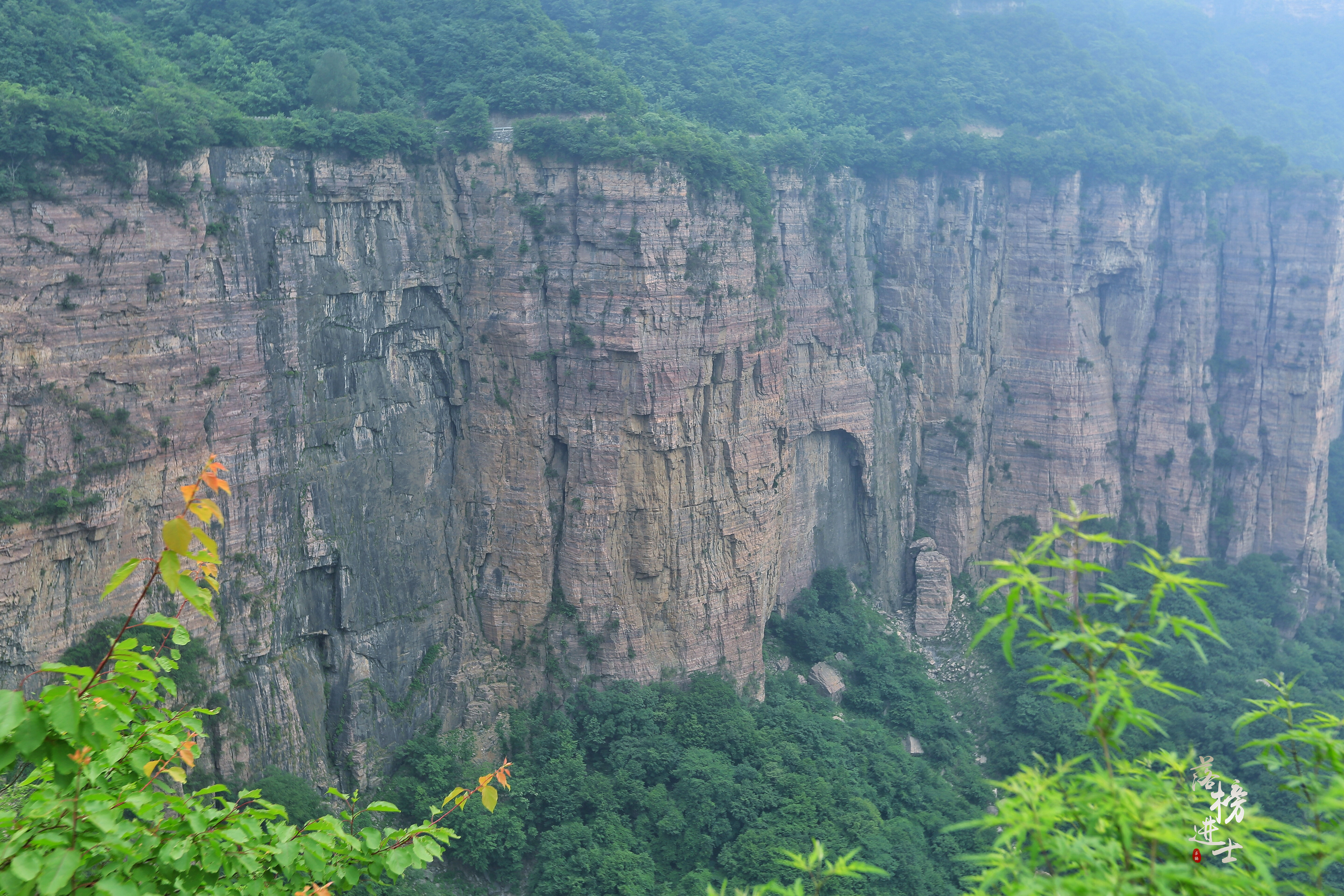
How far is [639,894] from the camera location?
2658 centimetres

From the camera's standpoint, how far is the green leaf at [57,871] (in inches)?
223

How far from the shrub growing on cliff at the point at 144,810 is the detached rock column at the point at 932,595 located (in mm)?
36076

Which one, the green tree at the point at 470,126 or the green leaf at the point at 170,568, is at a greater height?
the green tree at the point at 470,126

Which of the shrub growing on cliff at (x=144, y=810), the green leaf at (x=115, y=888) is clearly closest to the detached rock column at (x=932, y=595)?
the shrub growing on cliff at (x=144, y=810)

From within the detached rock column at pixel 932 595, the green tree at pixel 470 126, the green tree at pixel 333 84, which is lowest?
the detached rock column at pixel 932 595

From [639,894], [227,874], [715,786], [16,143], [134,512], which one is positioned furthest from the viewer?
[715,786]

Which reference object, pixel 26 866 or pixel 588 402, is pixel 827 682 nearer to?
pixel 588 402

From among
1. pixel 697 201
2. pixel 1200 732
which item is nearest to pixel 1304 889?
pixel 697 201

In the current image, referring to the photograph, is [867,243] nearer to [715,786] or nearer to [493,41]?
[493,41]

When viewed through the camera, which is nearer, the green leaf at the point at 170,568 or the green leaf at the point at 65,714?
the green leaf at the point at 65,714

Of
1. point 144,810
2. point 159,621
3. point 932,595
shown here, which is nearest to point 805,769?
point 932,595

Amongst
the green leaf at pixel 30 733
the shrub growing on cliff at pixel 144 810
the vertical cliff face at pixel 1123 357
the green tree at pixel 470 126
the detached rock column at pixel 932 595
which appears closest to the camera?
the green leaf at pixel 30 733

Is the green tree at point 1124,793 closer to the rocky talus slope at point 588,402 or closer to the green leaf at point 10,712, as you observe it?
the green leaf at point 10,712

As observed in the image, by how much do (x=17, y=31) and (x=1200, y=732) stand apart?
42155mm
